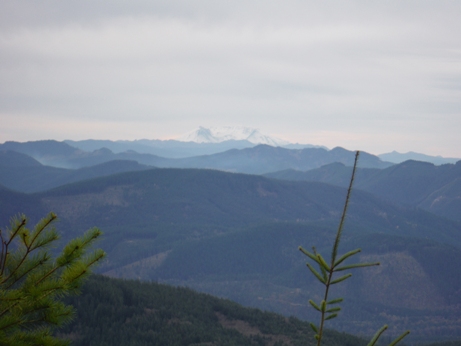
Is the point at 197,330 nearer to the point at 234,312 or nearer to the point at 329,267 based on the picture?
the point at 234,312

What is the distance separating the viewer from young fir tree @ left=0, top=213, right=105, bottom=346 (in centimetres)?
1134

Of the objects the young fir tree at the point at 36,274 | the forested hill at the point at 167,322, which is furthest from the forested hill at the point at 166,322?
the young fir tree at the point at 36,274

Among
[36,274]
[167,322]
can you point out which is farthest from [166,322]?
[36,274]

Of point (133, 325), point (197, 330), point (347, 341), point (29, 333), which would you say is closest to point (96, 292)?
point (133, 325)

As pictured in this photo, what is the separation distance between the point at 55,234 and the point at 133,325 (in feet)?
264

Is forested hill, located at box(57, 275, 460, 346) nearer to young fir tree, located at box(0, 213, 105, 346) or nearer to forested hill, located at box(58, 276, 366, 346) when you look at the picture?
forested hill, located at box(58, 276, 366, 346)

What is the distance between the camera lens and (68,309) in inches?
490

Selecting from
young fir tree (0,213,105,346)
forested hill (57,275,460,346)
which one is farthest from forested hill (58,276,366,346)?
young fir tree (0,213,105,346)

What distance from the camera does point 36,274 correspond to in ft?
38.9

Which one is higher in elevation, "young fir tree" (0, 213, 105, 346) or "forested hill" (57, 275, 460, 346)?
"young fir tree" (0, 213, 105, 346)

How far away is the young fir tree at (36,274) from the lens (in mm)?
11336

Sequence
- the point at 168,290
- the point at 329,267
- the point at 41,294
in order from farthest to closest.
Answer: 1. the point at 168,290
2. the point at 41,294
3. the point at 329,267

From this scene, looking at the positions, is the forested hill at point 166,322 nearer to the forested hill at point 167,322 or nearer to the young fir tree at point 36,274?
the forested hill at point 167,322

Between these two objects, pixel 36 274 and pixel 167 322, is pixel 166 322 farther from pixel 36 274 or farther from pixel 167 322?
pixel 36 274
